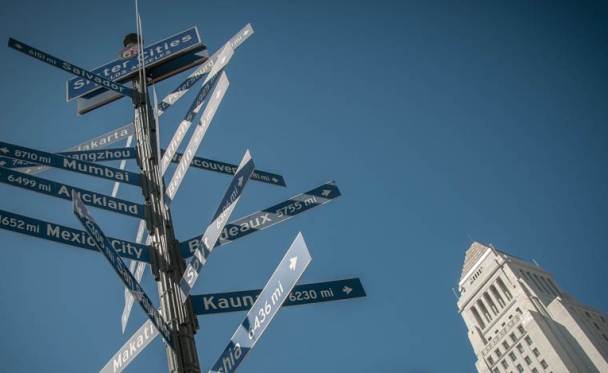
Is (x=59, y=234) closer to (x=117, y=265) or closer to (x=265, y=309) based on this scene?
(x=117, y=265)

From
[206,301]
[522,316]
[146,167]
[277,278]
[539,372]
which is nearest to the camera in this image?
[277,278]

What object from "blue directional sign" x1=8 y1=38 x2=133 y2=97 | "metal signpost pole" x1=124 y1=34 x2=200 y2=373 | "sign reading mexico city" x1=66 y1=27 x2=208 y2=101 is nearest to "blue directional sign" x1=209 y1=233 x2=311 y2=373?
"metal signpost pole" x1=124 y1=34 x2=200 y2=373

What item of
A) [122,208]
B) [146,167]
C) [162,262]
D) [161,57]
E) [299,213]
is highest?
[161,57]

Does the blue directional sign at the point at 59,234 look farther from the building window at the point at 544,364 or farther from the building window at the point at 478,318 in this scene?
the building window at the point at 478,318

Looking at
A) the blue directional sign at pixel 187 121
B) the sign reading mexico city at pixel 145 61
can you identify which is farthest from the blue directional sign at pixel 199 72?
the sign reading mexico city at pixel 145 61

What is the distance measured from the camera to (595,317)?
9000cm

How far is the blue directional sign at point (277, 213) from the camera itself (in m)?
5.38

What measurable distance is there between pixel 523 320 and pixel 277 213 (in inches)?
3556

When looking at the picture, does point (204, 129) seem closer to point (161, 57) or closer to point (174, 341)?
point (174, 341)

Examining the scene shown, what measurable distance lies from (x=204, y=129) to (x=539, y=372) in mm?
87072

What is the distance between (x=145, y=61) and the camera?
7.32m

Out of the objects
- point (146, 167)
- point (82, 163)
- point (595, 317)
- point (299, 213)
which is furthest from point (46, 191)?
point (595, 317)

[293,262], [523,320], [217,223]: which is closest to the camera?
[293,262]

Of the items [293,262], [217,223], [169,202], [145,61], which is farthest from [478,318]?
[293,262]
